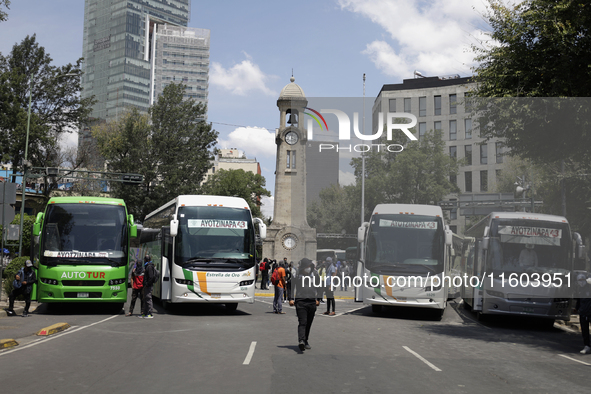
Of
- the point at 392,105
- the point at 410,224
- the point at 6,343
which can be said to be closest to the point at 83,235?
the point at 6,343

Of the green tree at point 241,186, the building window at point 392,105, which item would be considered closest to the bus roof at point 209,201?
the green tree at point 241,186

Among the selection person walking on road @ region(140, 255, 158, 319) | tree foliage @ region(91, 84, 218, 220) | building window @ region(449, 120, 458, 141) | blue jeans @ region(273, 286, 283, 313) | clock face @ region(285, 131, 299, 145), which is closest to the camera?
person walking on road @ region(140, 255, 158, 319)

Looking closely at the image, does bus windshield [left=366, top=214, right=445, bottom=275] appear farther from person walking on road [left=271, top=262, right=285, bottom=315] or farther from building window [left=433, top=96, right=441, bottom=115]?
building window [left=433, top=96, right=441, bottom=115]

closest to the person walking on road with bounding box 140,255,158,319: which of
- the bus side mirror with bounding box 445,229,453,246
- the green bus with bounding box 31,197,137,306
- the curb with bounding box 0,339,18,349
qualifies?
the green bus with bounding box 31,197,137,306

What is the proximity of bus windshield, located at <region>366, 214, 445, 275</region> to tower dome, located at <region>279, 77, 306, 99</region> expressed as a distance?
35.6 metres

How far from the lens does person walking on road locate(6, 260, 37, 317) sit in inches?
625

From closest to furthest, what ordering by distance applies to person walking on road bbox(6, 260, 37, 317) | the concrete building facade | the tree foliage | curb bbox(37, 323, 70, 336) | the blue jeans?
curb bbox(37, 323, 70, 336)
person walking on road bbox(6, 260, 37, 317)
the blue jeans
the tree foliage
the concrete building facade

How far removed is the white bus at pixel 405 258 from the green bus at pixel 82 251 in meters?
7.15

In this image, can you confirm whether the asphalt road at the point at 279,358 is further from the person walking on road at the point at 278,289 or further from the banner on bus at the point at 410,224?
the banner on bus at the point at 410,224

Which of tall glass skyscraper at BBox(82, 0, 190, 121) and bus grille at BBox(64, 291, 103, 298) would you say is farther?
tall glass skyscraper at BBox(82, 0, 190, 121)

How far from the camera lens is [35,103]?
39.7 metres

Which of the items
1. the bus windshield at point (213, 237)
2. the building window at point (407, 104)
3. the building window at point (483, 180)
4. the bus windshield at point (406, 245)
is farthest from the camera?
the building window at point (407, 104)

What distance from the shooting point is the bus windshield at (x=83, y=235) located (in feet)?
54.3

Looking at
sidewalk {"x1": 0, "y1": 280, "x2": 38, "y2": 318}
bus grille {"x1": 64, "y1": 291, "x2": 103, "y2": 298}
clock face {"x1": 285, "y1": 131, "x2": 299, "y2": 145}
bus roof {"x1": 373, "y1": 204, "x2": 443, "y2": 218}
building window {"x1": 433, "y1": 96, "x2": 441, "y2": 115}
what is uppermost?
building window {"x1": 433, "y1": 96, "x2": 441, "y2": 115}
